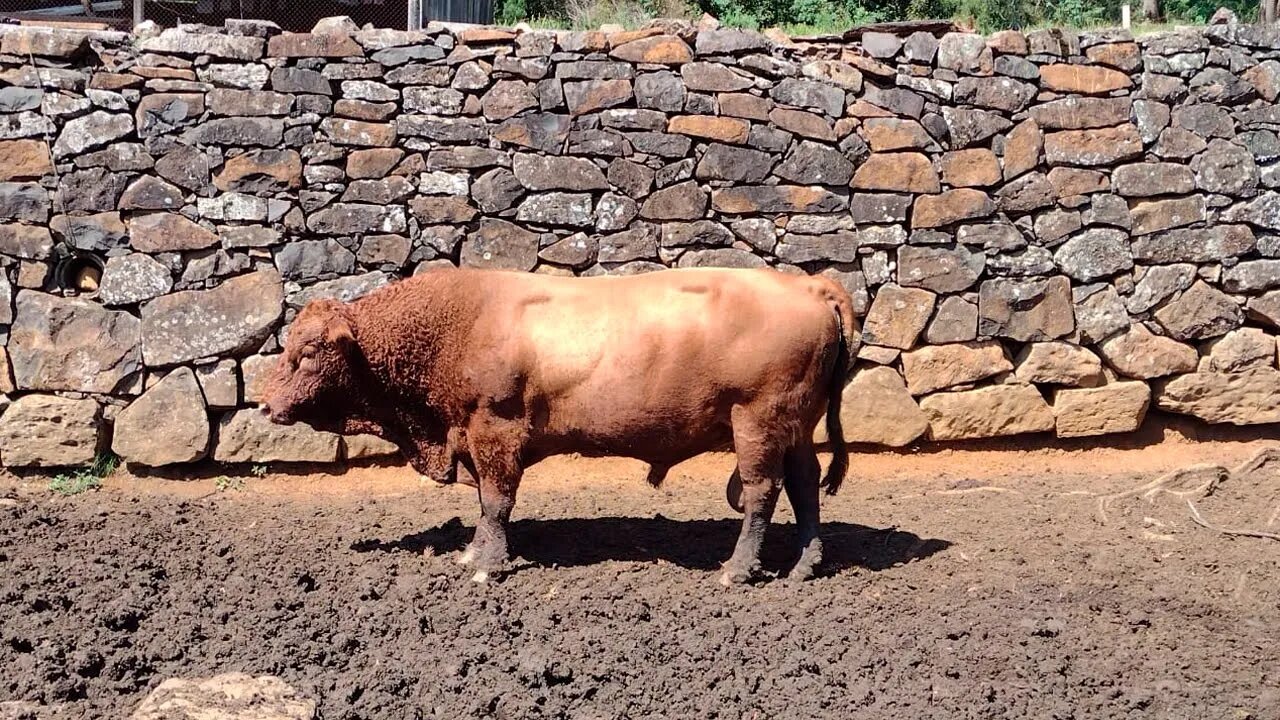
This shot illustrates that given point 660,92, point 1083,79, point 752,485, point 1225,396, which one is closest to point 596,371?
point 752,485

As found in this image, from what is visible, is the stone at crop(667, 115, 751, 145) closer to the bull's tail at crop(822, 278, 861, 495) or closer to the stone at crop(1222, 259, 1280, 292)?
the bull's tail at crop(822, 278, 861, 495)

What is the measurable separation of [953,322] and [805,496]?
2730 mm

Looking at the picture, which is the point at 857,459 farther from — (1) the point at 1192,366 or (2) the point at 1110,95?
(2) the point at 1110,95

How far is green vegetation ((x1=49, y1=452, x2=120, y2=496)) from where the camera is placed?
7.92 metres

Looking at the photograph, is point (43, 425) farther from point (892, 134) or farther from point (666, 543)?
point (892, 134)

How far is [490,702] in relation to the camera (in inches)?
180

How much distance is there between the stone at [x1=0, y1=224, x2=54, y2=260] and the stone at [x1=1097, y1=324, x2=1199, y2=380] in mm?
7178

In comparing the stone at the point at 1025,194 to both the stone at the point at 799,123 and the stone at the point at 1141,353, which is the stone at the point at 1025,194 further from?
the stone at the point at 799,123

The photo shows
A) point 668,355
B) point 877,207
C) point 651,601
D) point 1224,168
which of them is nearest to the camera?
point 651,601

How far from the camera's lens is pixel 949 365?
846cm

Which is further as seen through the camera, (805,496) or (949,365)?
(949,365)

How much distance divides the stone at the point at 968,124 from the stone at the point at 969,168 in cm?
8

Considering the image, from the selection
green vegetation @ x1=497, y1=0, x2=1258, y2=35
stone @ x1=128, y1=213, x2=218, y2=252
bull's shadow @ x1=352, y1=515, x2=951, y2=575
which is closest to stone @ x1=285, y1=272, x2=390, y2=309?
stone @ x1=128, y1=213, x2=218, y2=252

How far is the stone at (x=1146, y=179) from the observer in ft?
27.7
